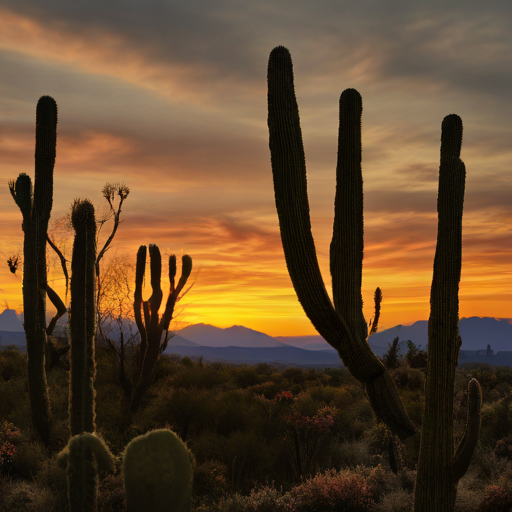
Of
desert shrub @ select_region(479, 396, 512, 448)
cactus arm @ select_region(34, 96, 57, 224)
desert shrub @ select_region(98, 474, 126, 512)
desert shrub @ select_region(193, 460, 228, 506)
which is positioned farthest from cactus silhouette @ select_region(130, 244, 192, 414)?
desert shrub @ select_region(479, 396, 512, 448)

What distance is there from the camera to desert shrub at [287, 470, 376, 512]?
27.8ft

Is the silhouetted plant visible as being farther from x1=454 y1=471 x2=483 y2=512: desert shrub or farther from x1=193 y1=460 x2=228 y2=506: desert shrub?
x1=454 y1=471 x2=483 y2=512: desert shrub

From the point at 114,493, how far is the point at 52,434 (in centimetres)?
361

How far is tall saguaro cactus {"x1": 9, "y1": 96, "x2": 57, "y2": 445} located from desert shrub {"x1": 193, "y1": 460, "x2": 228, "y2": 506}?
3761 millimetres

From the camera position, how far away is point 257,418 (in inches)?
525

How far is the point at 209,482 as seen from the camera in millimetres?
9617

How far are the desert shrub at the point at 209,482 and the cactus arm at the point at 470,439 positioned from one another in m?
4.71

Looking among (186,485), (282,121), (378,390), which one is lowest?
(186,485)

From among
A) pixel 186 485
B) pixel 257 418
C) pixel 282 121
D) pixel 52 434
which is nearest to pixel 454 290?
pixel 282 121

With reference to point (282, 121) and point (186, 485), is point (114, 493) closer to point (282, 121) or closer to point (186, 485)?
point (186, 485)

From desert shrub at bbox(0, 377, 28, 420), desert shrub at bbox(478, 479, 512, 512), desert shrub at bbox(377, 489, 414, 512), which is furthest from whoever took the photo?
desert shrub at bbox(0, 377, 28, 420)

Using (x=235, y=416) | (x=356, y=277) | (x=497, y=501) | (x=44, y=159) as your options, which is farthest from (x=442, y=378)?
(x=44, y=159)

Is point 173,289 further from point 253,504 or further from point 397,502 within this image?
point 397,502

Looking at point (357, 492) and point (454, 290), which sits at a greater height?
point (454, 290)
